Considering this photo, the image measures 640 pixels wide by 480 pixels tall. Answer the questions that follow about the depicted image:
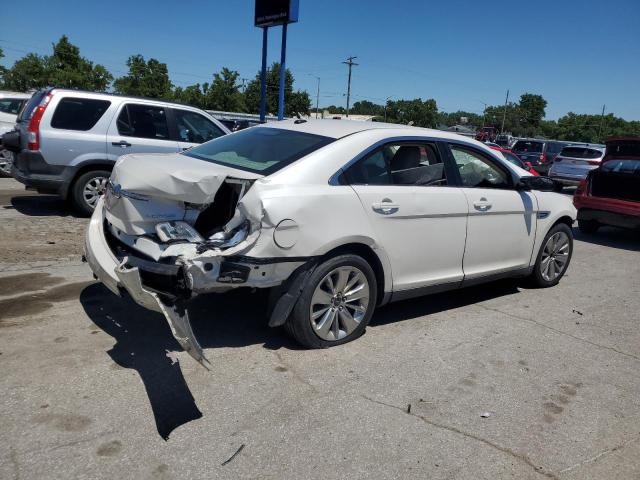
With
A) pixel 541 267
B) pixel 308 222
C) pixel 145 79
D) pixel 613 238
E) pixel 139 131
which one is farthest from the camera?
pixel 145 79

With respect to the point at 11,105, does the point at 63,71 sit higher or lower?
higher

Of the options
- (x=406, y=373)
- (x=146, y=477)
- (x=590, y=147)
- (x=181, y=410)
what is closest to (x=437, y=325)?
(x=406, y=373)

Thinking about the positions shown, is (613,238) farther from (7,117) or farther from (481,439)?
(7,117)

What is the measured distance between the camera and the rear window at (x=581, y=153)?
18.0 m

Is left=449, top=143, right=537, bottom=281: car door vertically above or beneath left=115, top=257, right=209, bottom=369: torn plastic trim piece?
above

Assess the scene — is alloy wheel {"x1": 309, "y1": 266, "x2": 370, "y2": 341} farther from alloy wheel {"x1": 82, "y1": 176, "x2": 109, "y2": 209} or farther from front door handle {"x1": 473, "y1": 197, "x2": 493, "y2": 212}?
alloy wheel {"x1": 82, "y1": 176, "x2": 109, "y2": 209}

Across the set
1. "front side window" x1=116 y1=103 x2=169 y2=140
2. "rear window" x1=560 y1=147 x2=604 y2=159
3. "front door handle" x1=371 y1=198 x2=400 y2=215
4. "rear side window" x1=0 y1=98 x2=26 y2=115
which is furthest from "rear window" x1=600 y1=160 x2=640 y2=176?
"rear side window" x1=0 y1=98 x2=26 y2=115

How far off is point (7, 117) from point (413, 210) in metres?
10.8

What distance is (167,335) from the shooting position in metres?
4.07

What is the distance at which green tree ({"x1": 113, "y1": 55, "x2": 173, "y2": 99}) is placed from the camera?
56391 millimetres

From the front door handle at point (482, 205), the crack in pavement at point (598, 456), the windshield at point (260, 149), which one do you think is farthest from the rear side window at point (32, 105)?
the crack in pavement at point (598, 456)

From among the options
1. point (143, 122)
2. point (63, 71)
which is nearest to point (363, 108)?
point (63, 71)

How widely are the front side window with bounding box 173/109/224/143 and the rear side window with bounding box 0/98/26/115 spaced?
18.4 ft

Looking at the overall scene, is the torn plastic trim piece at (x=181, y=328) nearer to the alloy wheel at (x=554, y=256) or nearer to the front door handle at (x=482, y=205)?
the front door handle at (x=482, y=205)
